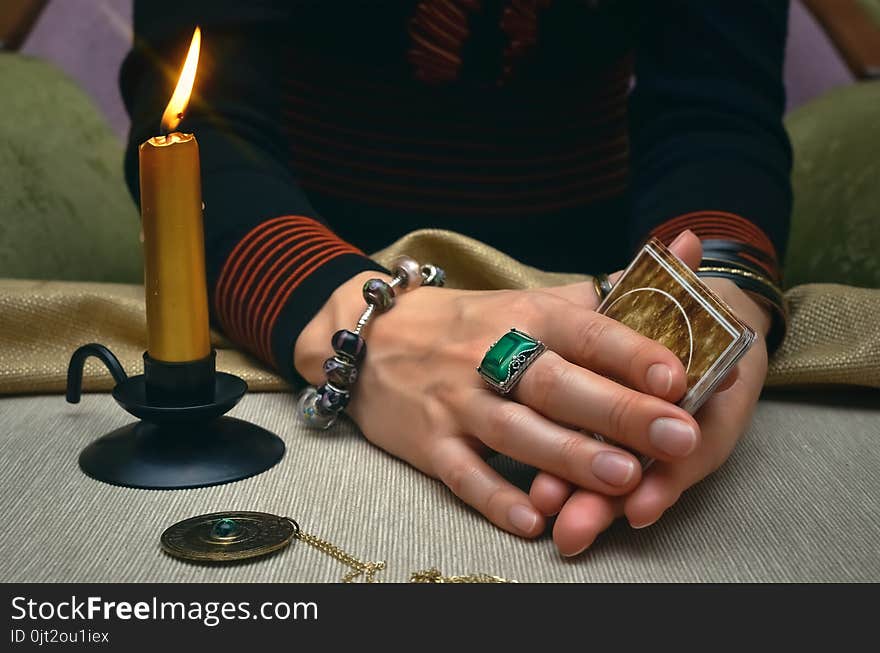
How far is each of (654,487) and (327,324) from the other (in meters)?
0.27

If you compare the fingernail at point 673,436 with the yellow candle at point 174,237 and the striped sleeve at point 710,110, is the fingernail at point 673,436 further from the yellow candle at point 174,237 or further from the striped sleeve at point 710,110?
the striped sleeve at point 710,110

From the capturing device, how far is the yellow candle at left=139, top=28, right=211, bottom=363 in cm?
55

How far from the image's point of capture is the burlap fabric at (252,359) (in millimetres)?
767

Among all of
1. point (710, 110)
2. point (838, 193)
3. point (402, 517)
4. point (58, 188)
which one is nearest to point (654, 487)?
point (402, 517)

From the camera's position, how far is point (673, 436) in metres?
0.52

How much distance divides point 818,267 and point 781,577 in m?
0.61

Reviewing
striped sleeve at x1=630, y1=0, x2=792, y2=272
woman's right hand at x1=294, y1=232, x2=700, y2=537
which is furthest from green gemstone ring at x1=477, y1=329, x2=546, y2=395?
striped sleeve at x1=630, y1=0, x2=792, y2=272

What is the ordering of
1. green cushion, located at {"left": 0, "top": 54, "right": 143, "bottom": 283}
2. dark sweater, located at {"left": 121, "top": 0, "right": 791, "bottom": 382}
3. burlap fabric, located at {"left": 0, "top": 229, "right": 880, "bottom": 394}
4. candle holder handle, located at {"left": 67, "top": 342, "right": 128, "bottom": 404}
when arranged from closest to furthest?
candle holder handle, located at {"left": 67, "top": 342, "right": 128, "bottom": 404}
burlap fabric, located at {"left": 0, "top": 229, "right": 880, "bottom": 394}
dark sweater, located at {"left": 121, "top": 0, "right": 791, "bottom": 382}
green cushion, located at {"left": 0, "top": 54, "right": 143, "bottom": 283}

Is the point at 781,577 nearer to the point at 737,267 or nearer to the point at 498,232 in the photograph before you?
the point at 737,267

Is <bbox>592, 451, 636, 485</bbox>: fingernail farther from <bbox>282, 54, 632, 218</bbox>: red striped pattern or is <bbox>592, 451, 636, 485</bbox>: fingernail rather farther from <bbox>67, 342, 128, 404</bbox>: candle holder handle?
<bbox>282, 54, 632, 218</bbox>: red striped pattern

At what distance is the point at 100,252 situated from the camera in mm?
1081

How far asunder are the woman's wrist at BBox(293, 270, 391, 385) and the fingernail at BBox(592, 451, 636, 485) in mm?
230

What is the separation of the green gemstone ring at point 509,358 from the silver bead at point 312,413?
5.8 inches

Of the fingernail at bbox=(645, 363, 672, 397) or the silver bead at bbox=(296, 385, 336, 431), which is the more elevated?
the fingernail at bbox=(645, 363, 672, 397)
